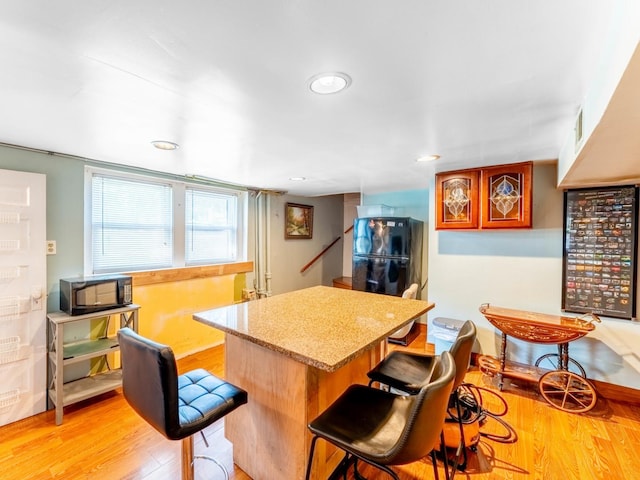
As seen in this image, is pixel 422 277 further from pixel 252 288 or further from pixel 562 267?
pixel 252 288

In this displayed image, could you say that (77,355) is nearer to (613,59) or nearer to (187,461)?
(187,461)

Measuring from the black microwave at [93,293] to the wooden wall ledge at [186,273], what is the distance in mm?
395

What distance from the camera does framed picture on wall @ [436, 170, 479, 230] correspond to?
9.62 ft

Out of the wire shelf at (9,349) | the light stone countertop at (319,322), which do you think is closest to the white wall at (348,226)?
the light stone countertop at (319,322)

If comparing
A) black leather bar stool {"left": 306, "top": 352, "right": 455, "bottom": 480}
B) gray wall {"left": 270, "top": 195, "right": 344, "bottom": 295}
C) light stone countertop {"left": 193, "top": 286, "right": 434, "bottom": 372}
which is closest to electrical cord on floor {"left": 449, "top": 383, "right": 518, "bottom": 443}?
light stone countertop {"left": 193, "top": 286, "right": 434, "bottom": 372}

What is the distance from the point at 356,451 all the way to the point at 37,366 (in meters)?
2.65

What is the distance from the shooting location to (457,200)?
3.04 meters

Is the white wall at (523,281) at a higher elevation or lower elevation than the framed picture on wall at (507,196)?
lower

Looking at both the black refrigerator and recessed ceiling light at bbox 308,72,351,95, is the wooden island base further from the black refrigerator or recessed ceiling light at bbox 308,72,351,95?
the black refrigerator

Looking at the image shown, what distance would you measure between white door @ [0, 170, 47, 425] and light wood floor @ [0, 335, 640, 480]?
0.21 metres

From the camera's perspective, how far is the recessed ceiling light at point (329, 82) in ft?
4.07

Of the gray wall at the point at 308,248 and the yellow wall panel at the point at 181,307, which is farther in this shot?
the gray wall at the point at 308,248

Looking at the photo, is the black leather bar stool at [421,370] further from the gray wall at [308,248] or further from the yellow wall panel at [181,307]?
the gray wall at [308,248]

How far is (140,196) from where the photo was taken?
310 centimetres
